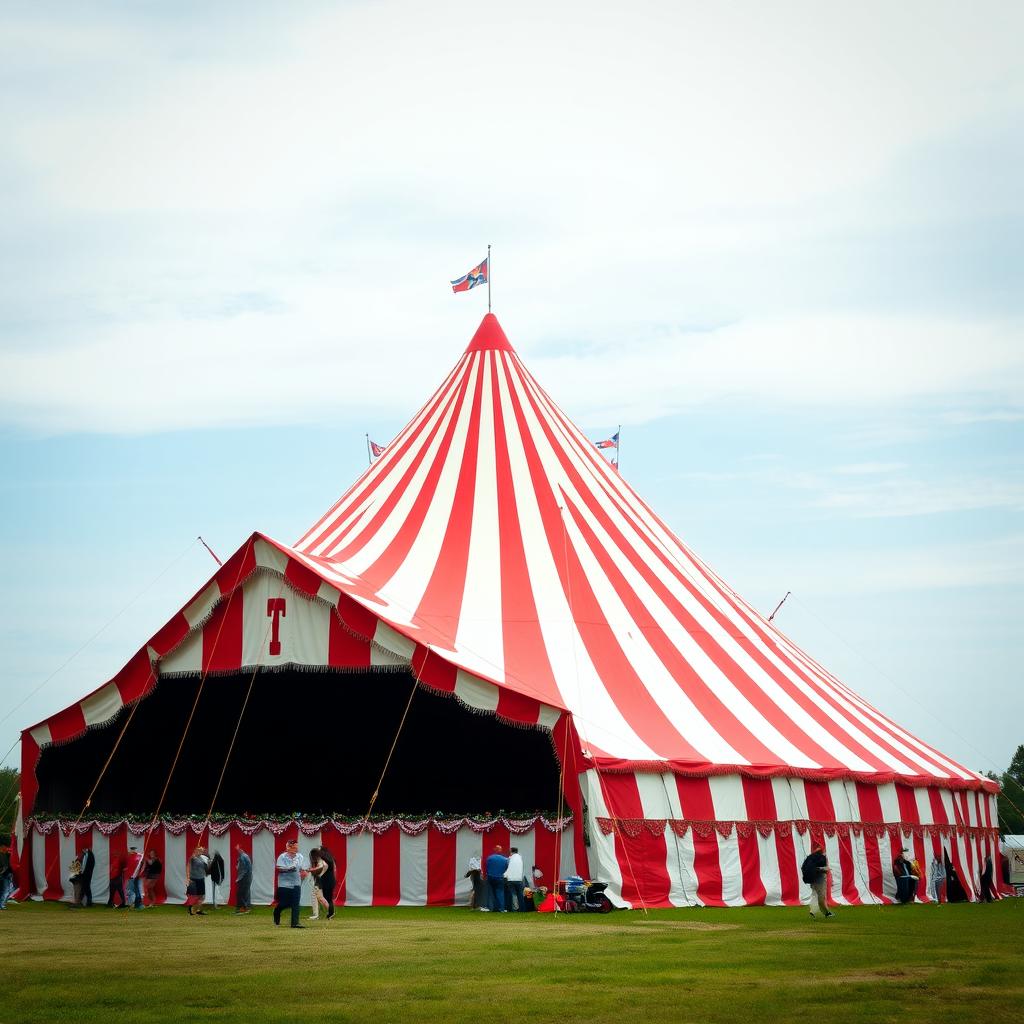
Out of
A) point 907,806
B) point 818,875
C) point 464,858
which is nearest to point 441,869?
point 464,858

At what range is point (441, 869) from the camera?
51.9ft

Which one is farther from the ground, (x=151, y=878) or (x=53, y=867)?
(x=53, y=867)

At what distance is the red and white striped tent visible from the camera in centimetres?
1506

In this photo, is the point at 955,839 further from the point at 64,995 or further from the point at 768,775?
the point at 64,995

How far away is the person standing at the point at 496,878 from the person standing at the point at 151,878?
444 cm

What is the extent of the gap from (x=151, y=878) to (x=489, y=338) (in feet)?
32.9

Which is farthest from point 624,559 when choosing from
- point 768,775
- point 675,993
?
point 675,993

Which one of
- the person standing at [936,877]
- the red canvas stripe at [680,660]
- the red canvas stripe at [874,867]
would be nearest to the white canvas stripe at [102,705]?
the red canvas stripe at [680,660]

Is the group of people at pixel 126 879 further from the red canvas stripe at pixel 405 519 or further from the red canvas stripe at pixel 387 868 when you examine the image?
the red canvas stripe at pixel 405 519

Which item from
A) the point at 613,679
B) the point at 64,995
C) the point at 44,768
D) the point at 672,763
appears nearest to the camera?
the point at 64,995

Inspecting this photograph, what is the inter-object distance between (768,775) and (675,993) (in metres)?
8.28

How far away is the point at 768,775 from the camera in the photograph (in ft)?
51.1

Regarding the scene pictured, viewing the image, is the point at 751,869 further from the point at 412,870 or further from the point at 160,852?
the point at 160,852

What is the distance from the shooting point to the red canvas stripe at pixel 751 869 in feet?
50.6
